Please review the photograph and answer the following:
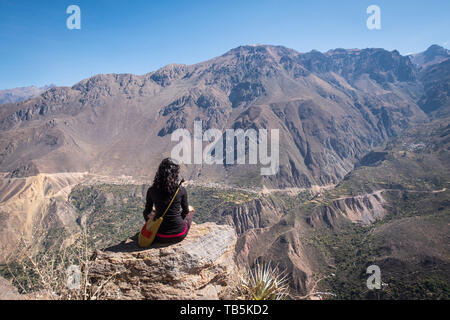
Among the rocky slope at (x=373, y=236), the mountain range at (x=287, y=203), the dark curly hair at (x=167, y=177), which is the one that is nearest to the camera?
the dark curly hair at (x=167, y=177)

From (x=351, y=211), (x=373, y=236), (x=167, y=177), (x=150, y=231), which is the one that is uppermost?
(x=167, y=177)

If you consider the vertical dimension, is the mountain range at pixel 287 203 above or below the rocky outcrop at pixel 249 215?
above

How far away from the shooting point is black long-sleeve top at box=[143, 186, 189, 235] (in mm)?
6238

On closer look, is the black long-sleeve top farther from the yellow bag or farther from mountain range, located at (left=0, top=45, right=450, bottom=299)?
mountain range, located at (left=0, top=45, right=450, bottom=299)

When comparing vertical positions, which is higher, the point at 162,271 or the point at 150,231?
the point at 150,231

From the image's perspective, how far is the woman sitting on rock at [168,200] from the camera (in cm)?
622

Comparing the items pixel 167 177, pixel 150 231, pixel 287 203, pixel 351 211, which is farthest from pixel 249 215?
pixel 167 177

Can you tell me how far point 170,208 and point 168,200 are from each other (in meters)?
0.25

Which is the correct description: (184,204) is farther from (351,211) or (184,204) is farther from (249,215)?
(249,215)

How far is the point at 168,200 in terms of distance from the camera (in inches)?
245

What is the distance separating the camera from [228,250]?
764 centimetres

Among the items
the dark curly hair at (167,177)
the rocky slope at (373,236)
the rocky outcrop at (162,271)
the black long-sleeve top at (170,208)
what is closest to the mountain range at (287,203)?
the rocky slope at (373,236)

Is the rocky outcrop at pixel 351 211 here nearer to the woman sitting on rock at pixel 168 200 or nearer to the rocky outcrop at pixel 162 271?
the rocky outcrop at pixel 162 271

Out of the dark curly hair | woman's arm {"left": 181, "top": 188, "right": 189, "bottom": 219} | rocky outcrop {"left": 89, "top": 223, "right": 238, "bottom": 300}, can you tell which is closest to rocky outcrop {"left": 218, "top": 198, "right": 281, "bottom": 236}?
rocky outcrop {"left": 89, "top": 223, "right": 238, "bottom": 300}
